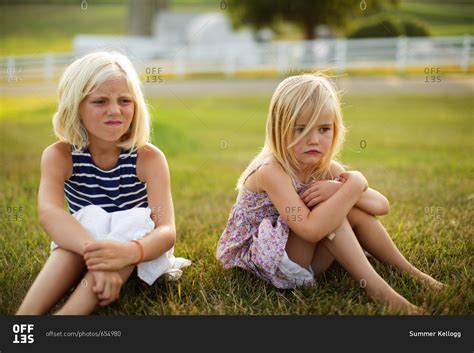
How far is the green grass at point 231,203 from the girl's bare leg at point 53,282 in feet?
0.49

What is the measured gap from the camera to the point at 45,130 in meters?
6.59

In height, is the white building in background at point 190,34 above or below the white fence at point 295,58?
above

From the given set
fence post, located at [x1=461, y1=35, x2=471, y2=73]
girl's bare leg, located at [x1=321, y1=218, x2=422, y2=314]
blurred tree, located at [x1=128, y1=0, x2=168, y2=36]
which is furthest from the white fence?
girl's bare leg, located at [x1=321, y1=218, x2=422, y2=314]

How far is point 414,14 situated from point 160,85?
7.04 m

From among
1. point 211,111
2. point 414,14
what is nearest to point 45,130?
point 211,111

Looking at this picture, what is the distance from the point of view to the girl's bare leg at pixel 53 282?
1.76 meters

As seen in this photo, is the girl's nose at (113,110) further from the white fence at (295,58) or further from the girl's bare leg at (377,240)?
the white fence at (295,58)

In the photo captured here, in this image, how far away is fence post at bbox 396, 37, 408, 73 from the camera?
1023 centimetres

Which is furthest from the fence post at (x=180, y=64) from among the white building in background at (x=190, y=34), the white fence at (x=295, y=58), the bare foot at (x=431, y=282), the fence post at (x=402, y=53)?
the bare foot at (x=431, y=282)

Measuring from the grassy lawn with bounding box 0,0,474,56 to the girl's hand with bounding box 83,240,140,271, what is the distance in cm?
877

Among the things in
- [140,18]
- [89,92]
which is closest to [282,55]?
[140,18]

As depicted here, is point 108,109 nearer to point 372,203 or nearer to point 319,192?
point 319,192

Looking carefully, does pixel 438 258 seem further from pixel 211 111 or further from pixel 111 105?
pixel 211 111

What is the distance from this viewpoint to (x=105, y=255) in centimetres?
174
